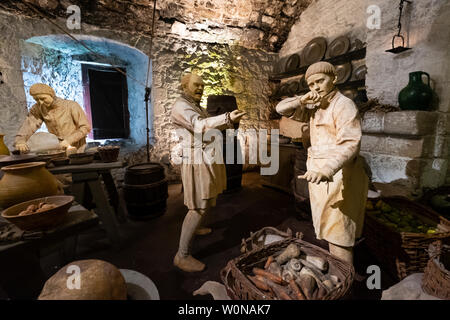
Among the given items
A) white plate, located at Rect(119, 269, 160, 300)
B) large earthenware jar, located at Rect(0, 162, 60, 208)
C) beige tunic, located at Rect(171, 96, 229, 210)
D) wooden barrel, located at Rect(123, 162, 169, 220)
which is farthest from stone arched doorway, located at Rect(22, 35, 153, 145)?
white plate, located at Rect(119, 269, 160, 300)

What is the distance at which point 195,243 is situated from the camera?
9.02 feet

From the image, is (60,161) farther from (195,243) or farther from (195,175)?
(195,243)

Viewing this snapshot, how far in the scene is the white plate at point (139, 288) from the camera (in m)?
1.04

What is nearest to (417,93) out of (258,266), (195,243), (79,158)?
(258,266)

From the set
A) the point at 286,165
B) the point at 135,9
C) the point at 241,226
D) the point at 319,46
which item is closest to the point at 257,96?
the point at 319,46

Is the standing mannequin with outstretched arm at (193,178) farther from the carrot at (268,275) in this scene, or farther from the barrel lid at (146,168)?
the barrel lid at (146,168)

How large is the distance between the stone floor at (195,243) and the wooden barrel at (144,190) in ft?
0.55

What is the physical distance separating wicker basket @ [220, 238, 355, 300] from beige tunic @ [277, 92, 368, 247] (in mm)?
181

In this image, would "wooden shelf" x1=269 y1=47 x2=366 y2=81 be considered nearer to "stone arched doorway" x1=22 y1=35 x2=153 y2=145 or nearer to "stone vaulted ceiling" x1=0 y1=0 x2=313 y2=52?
"stone vaulted ceiling" x1=0 y1=0 x2=313 y2=52

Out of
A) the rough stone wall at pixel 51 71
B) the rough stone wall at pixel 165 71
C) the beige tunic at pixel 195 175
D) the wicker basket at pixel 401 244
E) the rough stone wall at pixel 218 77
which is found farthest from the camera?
the rough stone wall at pixel 218 77

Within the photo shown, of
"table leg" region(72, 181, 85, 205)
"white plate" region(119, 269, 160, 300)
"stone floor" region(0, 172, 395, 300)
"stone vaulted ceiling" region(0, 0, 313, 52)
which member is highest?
→ "stone vaulted ceiling" region(0, 0, 313, 52)

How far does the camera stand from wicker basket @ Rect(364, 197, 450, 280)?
183 centimetres

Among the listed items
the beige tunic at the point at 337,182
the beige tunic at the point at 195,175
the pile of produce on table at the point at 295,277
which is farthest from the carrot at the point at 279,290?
the beige tunic at the point at 195,175

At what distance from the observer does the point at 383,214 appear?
2.36m
